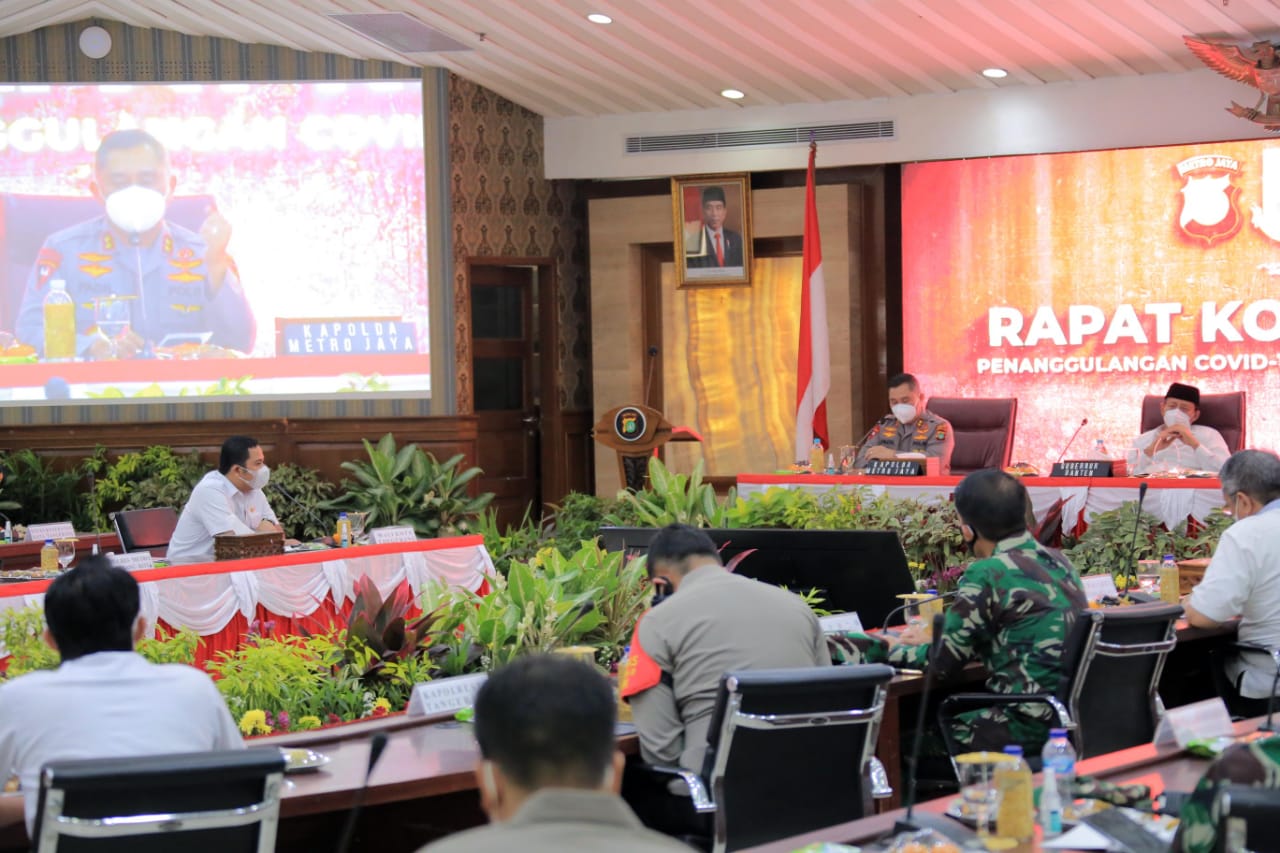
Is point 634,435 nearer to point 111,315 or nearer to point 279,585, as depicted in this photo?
point 279,585

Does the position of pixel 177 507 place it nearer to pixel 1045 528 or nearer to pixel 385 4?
pixel 385 4

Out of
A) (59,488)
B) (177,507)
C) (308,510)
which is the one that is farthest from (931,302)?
(59,488)

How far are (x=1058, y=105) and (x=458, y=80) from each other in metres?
3.98

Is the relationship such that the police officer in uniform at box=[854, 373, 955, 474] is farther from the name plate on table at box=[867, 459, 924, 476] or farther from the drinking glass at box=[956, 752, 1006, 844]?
the drinking glass at box=[956, 752, 1006, 844]

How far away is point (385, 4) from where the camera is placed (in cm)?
966

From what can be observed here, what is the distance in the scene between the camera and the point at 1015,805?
8.02 feet

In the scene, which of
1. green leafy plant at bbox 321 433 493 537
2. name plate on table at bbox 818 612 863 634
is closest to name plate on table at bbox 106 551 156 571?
name plate on table at bbox 818 612 863 634

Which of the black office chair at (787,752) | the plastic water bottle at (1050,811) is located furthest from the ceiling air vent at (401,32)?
the plastic water bottle at (1050,811)

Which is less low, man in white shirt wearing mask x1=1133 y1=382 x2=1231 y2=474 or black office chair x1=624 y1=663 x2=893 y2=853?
man in white shirt wearing mask x1=1133 y1=382 x2=1231 y2=474

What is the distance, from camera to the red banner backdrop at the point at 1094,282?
9.98 m

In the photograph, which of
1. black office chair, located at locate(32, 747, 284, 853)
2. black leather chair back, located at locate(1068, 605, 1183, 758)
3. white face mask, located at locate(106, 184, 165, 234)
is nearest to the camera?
black office chair, located at locate(32, 747, 284, 853)

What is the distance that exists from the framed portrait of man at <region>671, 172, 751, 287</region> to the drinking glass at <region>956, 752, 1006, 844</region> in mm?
8676

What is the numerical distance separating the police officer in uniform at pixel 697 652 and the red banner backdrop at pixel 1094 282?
7455 mm

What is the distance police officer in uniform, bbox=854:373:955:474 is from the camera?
355 inches
